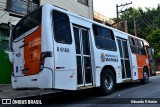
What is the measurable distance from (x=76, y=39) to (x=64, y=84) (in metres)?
1.71

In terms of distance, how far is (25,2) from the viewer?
621 inches

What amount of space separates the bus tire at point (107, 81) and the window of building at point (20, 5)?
25.1 ft

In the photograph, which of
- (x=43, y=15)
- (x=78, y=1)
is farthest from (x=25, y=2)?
(x=43, y=15)

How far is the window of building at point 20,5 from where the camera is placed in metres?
14.6

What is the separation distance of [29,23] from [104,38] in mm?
3345

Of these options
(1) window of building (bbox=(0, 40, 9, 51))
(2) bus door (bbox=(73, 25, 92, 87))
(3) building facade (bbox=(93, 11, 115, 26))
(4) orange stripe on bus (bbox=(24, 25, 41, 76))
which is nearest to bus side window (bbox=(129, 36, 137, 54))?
(2) bus door (bbox=(73, 25, 92, 87))

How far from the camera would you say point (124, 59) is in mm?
11586

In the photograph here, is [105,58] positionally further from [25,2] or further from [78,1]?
[78,1]

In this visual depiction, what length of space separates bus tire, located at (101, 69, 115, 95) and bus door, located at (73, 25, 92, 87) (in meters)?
0.90

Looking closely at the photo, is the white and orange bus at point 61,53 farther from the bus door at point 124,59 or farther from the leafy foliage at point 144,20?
the leafy foliage at point 144,20

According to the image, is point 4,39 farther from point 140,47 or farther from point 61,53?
point 140,47

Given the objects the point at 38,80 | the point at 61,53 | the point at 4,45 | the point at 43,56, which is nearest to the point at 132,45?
the point at 61,53

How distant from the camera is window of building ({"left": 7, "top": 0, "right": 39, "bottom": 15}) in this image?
47.8 feet

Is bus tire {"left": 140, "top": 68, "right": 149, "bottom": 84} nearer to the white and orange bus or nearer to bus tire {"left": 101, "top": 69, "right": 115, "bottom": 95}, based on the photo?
the white and orange bus
